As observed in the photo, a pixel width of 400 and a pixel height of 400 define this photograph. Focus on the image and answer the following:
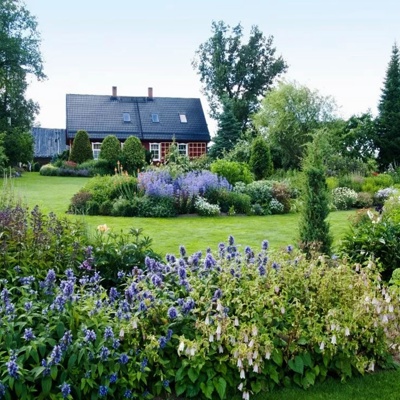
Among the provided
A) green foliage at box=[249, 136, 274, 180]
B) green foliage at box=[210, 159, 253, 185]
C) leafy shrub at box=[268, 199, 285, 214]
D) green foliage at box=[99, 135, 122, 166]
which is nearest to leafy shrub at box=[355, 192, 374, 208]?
leafy shrub at box=[268, 199, 285, 214]

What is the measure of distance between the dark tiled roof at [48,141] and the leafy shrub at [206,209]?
3551 centimetres

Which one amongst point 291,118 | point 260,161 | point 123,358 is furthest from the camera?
point 291,118

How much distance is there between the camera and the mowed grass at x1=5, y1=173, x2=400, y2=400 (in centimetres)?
383

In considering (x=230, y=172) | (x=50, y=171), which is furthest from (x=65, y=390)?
(x=50, y=171)

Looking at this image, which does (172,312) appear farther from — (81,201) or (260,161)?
(260,161)

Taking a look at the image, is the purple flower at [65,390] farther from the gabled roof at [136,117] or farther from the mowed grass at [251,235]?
the gabled roof at [136,117]

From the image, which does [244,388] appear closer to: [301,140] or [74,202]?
[74,202]

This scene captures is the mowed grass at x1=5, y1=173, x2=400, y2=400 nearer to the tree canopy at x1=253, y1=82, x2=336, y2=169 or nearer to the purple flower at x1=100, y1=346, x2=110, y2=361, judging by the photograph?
the purple flower at x1=100, y1=346, x2=110, y2=361

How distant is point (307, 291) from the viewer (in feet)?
13.4

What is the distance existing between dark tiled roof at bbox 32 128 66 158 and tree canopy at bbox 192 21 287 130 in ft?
47.3

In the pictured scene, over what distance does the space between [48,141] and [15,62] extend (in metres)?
13.6

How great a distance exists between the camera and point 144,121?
4088 centimetres

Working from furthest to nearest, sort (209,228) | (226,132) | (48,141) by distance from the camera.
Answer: (48,141), (226,132), (209,228)

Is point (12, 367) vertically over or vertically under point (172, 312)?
under
